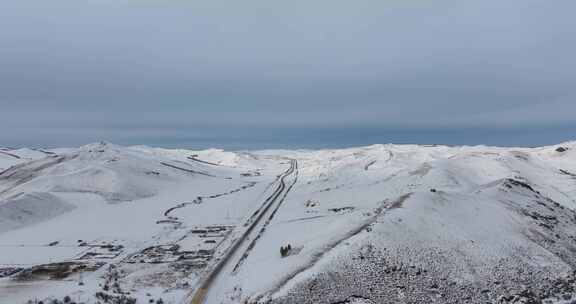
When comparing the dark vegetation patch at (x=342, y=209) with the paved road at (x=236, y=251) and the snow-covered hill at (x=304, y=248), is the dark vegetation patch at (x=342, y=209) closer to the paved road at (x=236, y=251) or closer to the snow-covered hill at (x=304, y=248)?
the snow-covered hill at (x=304, y=248)

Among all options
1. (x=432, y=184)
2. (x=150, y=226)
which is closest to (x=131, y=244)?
(x=150, y=226)

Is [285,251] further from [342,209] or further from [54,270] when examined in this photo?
[342,209]

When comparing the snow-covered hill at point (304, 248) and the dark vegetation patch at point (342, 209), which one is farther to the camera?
the dark vegetation patch at point (342, 209)

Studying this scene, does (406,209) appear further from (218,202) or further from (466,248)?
(218,202)

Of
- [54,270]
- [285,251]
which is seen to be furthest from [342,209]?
[54,270]

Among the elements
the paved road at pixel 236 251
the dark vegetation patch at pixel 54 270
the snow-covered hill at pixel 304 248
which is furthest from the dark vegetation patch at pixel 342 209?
the dark vegetation patch at pixel 54 270

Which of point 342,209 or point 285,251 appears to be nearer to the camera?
point 285,251

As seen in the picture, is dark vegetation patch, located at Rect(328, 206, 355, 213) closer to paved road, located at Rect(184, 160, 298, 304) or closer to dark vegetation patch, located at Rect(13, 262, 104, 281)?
paved road, located at Rect(184, 160, 298, 304)

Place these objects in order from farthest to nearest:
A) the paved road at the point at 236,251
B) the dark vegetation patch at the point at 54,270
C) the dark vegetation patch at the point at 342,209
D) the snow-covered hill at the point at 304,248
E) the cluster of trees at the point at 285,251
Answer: the dark vegetation patch at the point at 342,209
the cluster of trees at the point at 285,251
the dark vegetation patch at the point at 54,270
the paved road at the point at 236,251
the snow-covered hill at the point at 304,248

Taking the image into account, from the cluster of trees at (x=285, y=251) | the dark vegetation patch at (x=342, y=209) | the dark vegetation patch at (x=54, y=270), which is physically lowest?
the dark vegetation patch at (x=54, y=270)

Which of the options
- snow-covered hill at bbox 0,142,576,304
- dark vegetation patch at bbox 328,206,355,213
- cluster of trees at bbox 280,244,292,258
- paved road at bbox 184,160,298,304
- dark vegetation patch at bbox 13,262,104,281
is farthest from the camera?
dark vegetation patch at bbox 328,206,355,213

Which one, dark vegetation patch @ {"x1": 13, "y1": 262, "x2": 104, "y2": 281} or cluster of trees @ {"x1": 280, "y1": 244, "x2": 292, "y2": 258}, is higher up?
cluster of trees @ {"x1": 280, "y1": 244, "x2": 292, "y2": 258}

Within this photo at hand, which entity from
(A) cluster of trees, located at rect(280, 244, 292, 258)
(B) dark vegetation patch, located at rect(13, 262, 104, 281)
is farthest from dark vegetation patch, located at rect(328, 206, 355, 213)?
(B) dark vegetation patch, located at rect(13, 262, 104, 281)
